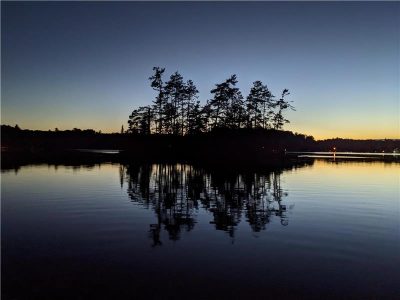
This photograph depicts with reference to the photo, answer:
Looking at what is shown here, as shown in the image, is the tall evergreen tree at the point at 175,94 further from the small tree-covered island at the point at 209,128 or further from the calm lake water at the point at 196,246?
the calm lake water at the point at 196,246

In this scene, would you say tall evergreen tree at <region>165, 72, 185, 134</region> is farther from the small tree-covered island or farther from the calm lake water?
the calm lake water

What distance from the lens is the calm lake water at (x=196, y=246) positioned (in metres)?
8.28

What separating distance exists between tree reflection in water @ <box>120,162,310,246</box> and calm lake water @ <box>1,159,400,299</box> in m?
0.09

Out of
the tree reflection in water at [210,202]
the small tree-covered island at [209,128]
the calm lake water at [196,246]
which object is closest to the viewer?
the calm lake water at [196,246]

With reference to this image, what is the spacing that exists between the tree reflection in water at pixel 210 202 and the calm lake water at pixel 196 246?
A: 0.09 m

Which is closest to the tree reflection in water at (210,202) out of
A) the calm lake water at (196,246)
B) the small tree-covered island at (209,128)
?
the calm lake water at (196,246)

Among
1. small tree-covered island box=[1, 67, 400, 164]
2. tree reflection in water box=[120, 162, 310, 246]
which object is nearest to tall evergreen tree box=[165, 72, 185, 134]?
small tree-covered island box=[1, 67, 400, 164]

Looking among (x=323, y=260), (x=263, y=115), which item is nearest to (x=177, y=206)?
(x=323, y=260)

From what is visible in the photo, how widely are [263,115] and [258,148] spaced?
13.7 metres

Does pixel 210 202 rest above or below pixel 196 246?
above

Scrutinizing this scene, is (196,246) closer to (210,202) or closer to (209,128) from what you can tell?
(210,202)

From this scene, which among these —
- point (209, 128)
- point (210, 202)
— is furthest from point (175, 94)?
point (210, 202)

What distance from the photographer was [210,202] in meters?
20.5

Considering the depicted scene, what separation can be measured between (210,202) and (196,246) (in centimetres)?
885
